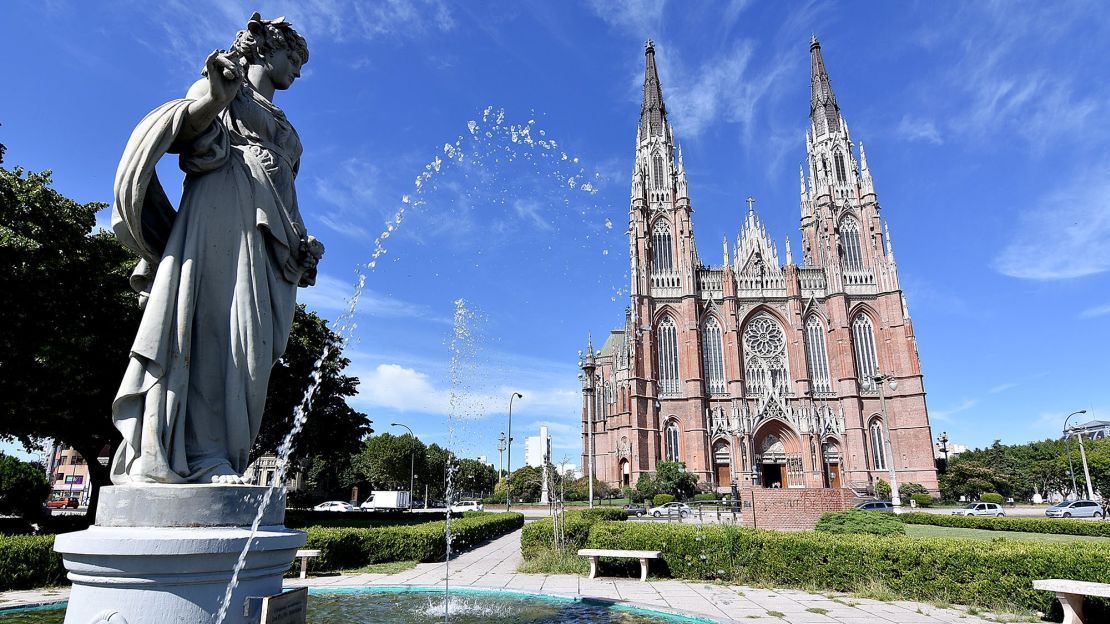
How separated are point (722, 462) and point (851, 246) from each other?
25044 mm

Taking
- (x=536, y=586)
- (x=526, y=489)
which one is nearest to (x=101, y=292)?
(x=536, y=586)

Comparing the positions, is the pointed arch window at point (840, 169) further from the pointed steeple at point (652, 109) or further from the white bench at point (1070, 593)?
the white bench at point (1070, 593)

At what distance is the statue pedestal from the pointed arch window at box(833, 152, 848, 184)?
214 feet

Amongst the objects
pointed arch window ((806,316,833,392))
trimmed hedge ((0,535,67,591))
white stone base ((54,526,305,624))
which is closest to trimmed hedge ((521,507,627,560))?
trimmed hedge ((0,535,67,591))

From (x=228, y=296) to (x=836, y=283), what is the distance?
58.1 metres

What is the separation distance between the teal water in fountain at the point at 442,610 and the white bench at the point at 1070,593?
4.33m

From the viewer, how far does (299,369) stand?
2370 centimetres

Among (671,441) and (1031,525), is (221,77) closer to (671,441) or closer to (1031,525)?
(1031,525)

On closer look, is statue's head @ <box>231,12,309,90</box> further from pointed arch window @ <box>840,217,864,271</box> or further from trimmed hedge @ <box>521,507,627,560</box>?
pointed arch window @ <box>840,217,864,271</box>

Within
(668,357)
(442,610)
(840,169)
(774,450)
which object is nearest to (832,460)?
(774,450)

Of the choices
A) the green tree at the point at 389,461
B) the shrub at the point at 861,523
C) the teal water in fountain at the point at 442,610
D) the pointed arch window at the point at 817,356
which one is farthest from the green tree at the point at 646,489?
the teal water in fountain at the point at 442,610

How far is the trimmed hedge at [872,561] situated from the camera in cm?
762

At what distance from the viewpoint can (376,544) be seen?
12.3 meters

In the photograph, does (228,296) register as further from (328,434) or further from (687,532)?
(328,434)
